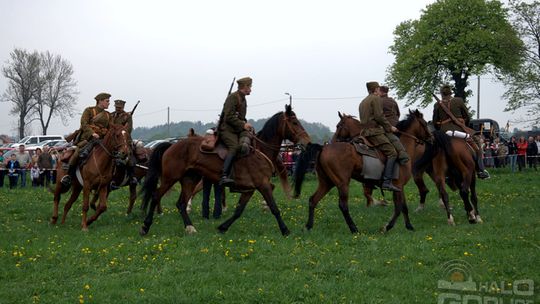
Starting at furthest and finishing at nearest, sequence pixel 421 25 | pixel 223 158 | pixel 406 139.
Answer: pixel 421 25 < pixel 406 139 < pixel 223 158

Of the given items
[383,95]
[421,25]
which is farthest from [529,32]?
[383,95]

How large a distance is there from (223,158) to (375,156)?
3.17 metres

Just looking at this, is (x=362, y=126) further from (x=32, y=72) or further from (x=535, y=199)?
(x=32, y=72)

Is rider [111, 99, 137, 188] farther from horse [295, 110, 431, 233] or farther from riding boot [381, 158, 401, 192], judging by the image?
riding boot [381, 158, 401, 192]

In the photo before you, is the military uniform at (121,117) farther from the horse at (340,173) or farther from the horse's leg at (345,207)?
the horse's leg at (345,207)

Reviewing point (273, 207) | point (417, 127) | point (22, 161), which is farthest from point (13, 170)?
point (417, 127)

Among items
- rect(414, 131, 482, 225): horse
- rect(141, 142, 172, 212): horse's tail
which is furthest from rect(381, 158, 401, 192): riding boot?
rect(141, 142, 172, 212): horse's tail

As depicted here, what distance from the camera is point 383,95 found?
16016 mm

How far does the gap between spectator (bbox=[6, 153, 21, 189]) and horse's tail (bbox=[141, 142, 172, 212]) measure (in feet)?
49.2

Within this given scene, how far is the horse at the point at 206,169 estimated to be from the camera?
43.0 feet

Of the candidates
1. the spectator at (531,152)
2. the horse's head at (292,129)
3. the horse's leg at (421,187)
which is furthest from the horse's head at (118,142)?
the spectator at (531,152)

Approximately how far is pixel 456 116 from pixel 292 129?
15.4 feet

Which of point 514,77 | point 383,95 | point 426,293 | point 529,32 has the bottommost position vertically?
point 426,293

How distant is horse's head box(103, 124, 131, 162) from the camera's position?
1362cm
